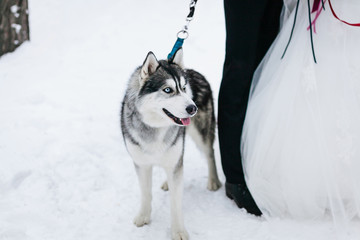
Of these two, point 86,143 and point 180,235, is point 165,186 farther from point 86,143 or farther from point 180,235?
point 86,143

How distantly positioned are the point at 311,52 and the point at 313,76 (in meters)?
0.17

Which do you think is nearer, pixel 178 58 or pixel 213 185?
pixel 178 58

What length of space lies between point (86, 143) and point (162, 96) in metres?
1.60

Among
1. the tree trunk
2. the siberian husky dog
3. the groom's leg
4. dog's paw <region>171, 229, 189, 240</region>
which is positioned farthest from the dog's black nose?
the tree trunk

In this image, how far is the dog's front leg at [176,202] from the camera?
254 cm

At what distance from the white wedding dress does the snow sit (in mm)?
233

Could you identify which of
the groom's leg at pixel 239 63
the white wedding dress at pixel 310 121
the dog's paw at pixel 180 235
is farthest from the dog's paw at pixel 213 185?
the dog's paw at pixel 180 235

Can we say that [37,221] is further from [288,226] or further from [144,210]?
[288,226]

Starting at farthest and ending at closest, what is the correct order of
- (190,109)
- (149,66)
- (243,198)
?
1. (243,198)
2. (149,66)
3. (190,109)

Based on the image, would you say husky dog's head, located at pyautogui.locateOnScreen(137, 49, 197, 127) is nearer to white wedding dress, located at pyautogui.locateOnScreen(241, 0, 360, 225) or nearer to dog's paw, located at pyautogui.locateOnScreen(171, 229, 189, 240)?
white wedding dress, located at pyautogui.locateOnScreen(241, 0, 360, 225)

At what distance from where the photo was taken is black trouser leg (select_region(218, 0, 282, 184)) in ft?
7.89

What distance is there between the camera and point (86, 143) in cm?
354

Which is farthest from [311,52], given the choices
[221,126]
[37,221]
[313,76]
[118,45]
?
[118,45]

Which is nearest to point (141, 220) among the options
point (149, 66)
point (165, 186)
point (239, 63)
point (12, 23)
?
point (165, 186)
